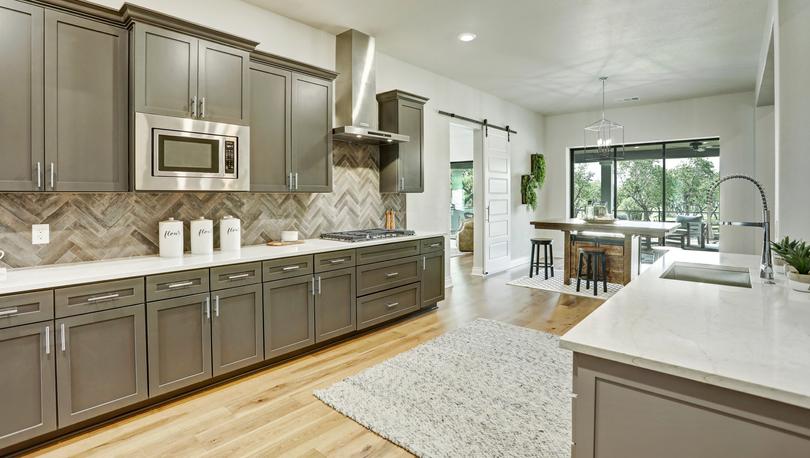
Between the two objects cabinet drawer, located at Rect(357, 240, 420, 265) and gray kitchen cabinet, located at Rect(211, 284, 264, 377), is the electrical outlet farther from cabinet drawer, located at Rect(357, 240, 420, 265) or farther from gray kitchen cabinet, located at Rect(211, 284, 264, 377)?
cabinet drawer, located at Rect(357, 240, 420, 265)

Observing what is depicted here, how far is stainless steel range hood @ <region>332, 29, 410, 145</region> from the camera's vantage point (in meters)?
4.20

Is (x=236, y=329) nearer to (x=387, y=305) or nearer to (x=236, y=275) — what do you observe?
(x=236, y=275)

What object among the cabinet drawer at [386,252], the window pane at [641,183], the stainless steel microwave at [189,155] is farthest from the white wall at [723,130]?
the stainless steel microwave at [189,155]

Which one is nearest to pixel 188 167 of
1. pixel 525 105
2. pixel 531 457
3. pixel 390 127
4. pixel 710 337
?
pixel 390 127

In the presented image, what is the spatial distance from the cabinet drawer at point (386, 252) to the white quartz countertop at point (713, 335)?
2.40m

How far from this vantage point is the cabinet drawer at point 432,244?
4.51 meters

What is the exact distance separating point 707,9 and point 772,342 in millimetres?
3867

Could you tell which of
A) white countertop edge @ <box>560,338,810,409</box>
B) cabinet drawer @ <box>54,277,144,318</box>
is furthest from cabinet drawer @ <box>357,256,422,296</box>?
white countertop edge @ <box>560,338,810,409</box>

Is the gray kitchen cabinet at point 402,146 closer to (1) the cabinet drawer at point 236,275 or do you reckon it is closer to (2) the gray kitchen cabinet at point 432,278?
(2) the gray kitchen cabinet at point 432,278

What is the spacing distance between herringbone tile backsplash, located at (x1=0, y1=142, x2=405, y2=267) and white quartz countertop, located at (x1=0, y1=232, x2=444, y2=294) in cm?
12

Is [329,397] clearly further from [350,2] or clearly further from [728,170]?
[728,170]

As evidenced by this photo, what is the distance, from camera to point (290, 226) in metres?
3.98

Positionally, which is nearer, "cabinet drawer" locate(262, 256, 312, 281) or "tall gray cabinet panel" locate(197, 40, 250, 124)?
"tall gray cabinet panel" locate(197, 40, 250, 124)

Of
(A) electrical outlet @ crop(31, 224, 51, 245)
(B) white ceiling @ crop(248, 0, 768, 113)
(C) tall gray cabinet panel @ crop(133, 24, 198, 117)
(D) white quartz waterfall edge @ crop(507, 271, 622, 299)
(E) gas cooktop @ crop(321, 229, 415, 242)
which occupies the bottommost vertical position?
(D) white quartz waterfall edge @ crop(507, 271, 622, 299)
